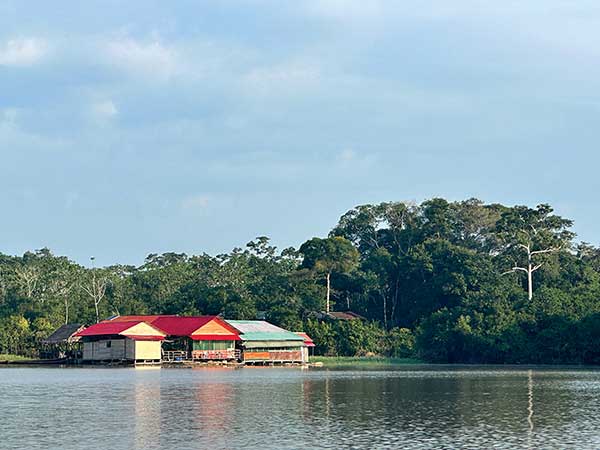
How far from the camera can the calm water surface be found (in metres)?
27.0

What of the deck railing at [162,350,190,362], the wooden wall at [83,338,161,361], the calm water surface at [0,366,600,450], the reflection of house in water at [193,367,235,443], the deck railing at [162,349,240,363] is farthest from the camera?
the deck railing at [162,349,240,363]

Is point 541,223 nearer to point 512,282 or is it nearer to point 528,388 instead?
point 512,282

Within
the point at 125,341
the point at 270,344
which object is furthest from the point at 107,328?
the point at 270,344

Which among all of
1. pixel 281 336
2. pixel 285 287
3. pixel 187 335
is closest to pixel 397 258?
pixel 285 287

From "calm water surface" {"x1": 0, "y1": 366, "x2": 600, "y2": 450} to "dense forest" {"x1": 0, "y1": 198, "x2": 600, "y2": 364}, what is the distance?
2982 cm

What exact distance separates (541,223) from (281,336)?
3322cm

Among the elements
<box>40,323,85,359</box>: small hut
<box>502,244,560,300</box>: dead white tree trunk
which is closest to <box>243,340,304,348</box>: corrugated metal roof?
<box>40,323,85,359</box>: small hut

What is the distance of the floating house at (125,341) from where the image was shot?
3014 inches

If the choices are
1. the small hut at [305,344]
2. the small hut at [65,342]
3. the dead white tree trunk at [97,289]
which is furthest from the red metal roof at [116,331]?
the dead white tree trunk at [97,289]

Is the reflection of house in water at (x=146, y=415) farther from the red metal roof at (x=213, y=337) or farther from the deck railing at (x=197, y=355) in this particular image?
the deck railing at (x=197, y=355)

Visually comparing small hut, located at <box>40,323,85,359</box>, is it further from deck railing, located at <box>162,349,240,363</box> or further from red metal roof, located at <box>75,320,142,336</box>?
deck railing, located at <box>162,349,240,363</box>

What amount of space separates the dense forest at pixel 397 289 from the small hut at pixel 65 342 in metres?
2.20

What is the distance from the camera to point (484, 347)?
84.9 m

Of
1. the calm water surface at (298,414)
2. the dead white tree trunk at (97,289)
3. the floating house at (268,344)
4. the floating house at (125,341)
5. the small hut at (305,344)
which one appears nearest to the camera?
the calm water surface at (298,414)
